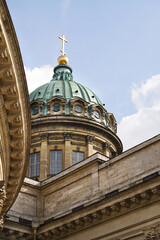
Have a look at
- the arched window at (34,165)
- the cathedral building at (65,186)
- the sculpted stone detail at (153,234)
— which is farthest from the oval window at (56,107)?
the sculpted stone detail at (153,234)

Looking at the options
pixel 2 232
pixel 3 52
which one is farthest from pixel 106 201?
pixel 3 52

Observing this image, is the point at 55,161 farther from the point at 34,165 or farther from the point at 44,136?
the point at 44,136

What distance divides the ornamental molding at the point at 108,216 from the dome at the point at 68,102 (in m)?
18.2

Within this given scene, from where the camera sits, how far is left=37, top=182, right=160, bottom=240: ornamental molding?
2013 cm

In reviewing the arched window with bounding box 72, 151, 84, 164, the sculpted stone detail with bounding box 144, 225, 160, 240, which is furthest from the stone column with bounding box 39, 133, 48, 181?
the sculpted stone detail with bounding box 144, 225, 160, 240

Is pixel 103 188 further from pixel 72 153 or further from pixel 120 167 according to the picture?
pixel 72 153

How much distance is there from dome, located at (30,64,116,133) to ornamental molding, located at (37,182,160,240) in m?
18.2

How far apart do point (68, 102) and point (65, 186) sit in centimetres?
1661

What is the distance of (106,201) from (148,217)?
106 inches

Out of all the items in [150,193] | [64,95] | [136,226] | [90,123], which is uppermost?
[64,95]

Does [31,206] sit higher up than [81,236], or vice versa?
[31,206]

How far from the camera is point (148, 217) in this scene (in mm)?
20359

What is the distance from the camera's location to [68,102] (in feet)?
140

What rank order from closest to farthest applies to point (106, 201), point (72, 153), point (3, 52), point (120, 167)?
1. point (3, 52)
2. point (106, 201)
3. point (120, 167)
4. point (72, 153)
